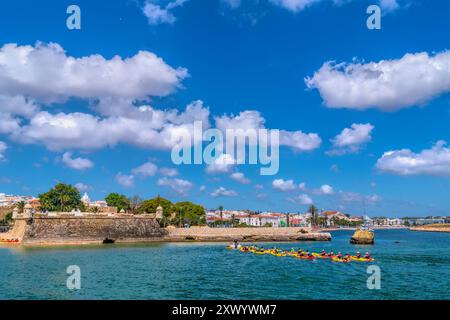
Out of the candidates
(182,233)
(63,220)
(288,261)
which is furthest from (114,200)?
(288,261)

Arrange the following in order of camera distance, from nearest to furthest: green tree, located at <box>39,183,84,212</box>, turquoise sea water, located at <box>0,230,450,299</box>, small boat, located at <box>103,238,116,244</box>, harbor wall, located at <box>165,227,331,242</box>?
turquoise sea water, located at <box>0,230,450,299</box>, small boat, located at <box>103,238,116,244</box>, harbor wall, located at <box>165,227,331,242</box>, green tree, located at <box>39,183,84,212</box>

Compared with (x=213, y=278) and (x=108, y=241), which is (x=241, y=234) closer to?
(x=108, y=241)

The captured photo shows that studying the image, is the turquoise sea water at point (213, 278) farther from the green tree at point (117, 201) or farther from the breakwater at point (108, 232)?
the green tree at point (117, 201)

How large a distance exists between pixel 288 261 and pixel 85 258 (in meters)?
23.7

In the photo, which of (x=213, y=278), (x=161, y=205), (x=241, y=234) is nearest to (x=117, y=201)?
(x=161, y=205)

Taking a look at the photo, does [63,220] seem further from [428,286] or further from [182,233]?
[428,286]

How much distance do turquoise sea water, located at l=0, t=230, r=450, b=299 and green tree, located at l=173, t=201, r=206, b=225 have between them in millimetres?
67027

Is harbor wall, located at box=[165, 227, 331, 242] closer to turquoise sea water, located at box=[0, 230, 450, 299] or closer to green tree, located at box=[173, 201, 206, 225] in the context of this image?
green tree, located at box=[173, 201, 206, 225]

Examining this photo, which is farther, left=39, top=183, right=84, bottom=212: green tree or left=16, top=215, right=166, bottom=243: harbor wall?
left=39, top=183, right=84, bottom=212: green tree

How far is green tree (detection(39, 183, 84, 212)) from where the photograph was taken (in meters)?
104

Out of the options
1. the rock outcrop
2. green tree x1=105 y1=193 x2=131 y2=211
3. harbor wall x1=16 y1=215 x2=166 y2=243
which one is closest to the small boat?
harbor wall x1=16 y1=215 x2=166 y2=243

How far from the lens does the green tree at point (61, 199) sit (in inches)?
4090

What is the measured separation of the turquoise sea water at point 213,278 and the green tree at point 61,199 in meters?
56.0
